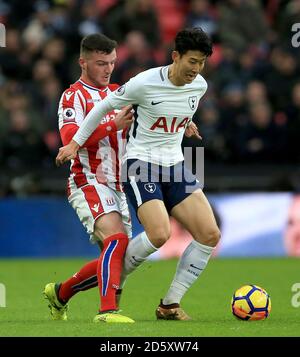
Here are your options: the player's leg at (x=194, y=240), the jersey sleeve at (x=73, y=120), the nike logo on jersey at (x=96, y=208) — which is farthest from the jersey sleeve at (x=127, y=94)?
the player's leg at (x=194, y=240)

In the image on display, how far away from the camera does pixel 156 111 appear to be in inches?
327

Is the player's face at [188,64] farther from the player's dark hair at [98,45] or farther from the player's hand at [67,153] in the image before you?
the player's hand at [67,153]

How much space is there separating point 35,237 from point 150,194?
26.4 feet

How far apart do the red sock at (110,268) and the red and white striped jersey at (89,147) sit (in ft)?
1.89

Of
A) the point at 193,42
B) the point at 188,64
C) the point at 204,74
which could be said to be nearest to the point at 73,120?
the point at 188,64

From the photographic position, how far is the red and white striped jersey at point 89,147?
850cm

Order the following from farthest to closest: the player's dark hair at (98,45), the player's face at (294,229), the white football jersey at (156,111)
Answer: the player's face at (294,229), the player's dark hair at (98,45), the white football jersey at (156,111)

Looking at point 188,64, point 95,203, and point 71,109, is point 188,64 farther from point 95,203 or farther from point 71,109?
point 95,203

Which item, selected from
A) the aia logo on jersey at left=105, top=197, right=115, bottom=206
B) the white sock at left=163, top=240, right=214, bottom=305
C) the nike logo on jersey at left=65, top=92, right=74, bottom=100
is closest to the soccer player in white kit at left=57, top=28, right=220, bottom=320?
the white sock at left=163, top=240, right=214, bottom=305

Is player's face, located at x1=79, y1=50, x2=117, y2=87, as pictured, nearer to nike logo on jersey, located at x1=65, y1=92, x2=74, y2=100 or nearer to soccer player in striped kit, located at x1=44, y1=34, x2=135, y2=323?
soccer player in striped kit, located at x1=44, y1=34, x2=135, y2=323

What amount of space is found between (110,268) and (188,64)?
1.67 meters

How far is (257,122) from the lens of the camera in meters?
16.2

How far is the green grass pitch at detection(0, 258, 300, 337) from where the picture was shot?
24.6 ft
